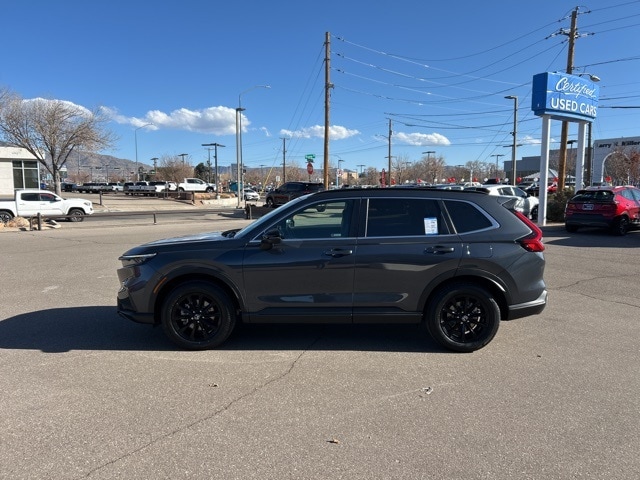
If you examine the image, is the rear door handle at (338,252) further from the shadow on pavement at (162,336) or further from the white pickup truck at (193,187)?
the white pickup truck at (193,187)

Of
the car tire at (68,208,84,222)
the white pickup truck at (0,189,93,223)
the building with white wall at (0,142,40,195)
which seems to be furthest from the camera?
the building with white wall at (0,142,40,195)

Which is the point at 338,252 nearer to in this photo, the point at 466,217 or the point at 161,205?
the point at 466,217

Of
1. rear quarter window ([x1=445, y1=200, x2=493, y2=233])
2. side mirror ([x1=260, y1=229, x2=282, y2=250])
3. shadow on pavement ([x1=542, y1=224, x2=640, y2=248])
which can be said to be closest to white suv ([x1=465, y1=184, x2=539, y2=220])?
shadow on pavement ([x1=542, y1=224, x2=640, y2=248])

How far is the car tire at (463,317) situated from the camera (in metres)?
4.87

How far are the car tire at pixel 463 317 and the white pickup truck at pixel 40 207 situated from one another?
22082 millimetres

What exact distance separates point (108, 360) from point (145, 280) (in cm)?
87

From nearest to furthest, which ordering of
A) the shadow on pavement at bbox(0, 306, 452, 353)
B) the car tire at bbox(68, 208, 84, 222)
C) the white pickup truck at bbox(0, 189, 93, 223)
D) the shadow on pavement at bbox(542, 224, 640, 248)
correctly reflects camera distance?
1. the shadow on pavement at bbox(0, 306, 452, 353)
2. the shadow on pavement at bbox(542, 224, 640, 248)
3. the white pickup truck at bbox(0, 189, 93, 223)
4. the car tire at bbox(68, 208, 84, 222)

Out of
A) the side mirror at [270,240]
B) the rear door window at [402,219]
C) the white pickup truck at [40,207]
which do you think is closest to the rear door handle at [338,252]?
the rear door window at [402,219]

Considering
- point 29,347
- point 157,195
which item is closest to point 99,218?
point 29,347

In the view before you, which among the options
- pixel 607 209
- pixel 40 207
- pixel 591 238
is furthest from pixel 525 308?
pixel 40 207

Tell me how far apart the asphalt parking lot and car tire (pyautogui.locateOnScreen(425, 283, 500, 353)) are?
0.18 metres

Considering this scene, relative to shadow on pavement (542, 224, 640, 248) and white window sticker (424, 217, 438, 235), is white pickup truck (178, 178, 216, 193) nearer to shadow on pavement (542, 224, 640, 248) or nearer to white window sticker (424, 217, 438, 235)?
shadow on pavement (542, 224, 640, 248)

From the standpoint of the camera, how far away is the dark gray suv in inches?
189

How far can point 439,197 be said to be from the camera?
5102 millimetres
